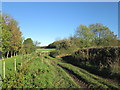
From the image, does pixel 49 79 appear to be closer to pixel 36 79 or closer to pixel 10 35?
pixel 36 79

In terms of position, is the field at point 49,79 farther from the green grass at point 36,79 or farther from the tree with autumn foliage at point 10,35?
the tree with autumn foliage at point 10,35

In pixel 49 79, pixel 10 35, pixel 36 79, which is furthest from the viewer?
Result: pixel 10 35

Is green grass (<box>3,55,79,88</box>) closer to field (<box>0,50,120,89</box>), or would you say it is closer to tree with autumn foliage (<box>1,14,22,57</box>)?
field (<box>0,50,120,89</box>)

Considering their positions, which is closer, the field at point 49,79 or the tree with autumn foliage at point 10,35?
the field at point 49,79

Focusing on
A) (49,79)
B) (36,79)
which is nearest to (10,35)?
(36,79)

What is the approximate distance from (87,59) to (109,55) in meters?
3.69

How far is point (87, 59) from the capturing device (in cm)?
1288

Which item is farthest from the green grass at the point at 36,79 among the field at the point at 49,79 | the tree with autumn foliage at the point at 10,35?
the tree with autumn foliage at the point at 10,35

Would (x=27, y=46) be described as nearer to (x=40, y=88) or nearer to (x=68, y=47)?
(x=68, y=47)

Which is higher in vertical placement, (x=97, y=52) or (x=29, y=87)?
(x=97, y=52)

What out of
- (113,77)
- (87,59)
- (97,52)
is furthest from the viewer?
(87,59)

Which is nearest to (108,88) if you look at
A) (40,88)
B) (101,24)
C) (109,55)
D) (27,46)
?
(40,88)

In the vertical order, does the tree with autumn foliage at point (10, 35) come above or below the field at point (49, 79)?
above

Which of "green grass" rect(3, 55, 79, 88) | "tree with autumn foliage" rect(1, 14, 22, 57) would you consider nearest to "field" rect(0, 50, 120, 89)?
"green grass" rect(3, 55, 79, 88)
